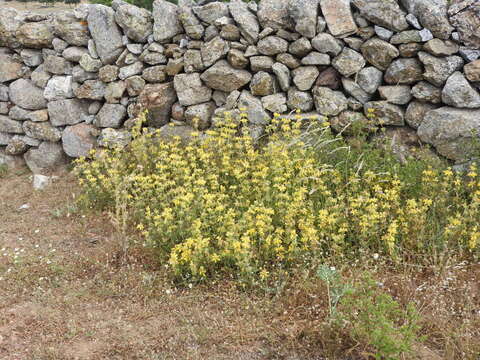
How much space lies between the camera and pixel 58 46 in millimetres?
7012

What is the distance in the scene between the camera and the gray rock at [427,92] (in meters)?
5.58

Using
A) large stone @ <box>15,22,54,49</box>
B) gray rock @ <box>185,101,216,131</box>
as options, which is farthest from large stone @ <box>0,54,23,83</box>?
gray rock @ <box>185,101,216,131</box>

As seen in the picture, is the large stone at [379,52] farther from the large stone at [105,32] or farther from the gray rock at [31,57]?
the gray rock at [31,57]

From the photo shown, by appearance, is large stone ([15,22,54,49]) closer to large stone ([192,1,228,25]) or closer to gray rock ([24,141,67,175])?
gray rock ([24,141,67,175])

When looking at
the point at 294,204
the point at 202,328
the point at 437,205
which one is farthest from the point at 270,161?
the point at 202,328

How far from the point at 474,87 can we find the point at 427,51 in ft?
2.16

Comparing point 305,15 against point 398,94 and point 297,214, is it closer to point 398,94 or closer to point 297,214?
point 398,94

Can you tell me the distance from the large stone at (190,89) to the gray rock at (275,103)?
86 centimetres

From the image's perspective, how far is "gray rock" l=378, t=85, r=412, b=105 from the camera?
5762 mm

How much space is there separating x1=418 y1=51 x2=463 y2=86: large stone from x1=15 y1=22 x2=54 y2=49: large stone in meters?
5.15

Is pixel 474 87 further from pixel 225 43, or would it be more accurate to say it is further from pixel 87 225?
pixel 87 225

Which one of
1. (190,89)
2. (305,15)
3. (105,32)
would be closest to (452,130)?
(305,15)

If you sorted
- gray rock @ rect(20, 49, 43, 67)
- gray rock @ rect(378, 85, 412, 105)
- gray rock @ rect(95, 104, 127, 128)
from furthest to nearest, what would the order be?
gray rock @ rect(20, 49, 43, 67) → gray rock @ rect(95, 104, 127, 128) → gray rock @ rect(378, 85, 412, 105)

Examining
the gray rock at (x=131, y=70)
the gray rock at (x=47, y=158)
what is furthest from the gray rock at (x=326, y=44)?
the gray rock at (x=47, y=158)
